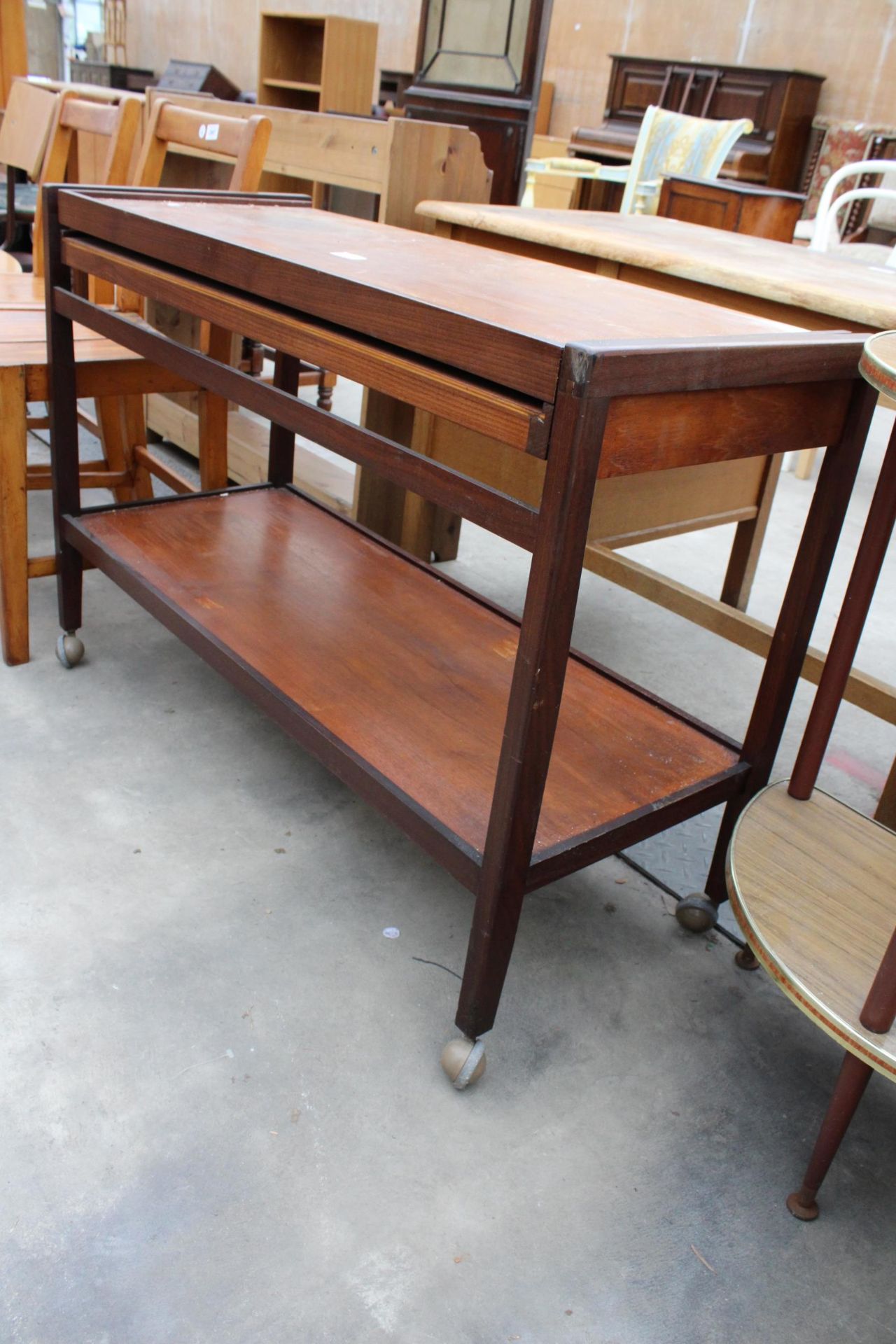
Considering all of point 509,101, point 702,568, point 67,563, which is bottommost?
point 702,568

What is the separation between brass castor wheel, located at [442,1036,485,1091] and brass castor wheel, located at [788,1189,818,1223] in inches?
14.6

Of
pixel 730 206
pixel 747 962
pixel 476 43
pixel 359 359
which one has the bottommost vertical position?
pixel 747 962

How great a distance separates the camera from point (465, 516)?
3.55ft

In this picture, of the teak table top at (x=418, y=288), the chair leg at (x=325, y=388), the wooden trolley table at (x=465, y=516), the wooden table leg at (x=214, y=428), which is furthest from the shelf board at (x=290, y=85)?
the teak table top at (x=418, y=288)

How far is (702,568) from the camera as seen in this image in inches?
122

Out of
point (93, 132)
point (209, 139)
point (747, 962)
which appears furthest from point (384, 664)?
point (93, 132)

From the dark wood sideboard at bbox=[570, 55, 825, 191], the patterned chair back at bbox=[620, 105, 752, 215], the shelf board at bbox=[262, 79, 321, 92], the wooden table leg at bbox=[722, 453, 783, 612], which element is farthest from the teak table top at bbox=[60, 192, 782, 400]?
the dark wood sideboard at bbox=[570, 55, 825, 191]

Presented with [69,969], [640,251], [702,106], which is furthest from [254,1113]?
[702,106]

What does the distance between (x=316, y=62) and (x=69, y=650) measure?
215 inches

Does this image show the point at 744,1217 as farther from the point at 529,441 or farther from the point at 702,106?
the point at 702,106

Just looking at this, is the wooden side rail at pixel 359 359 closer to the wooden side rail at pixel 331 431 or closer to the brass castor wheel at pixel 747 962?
the wooden side rail at pixel 331 431

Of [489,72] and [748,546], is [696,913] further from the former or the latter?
[489,72]

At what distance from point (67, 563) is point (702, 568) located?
187 cm

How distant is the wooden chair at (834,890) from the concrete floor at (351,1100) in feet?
0.47
